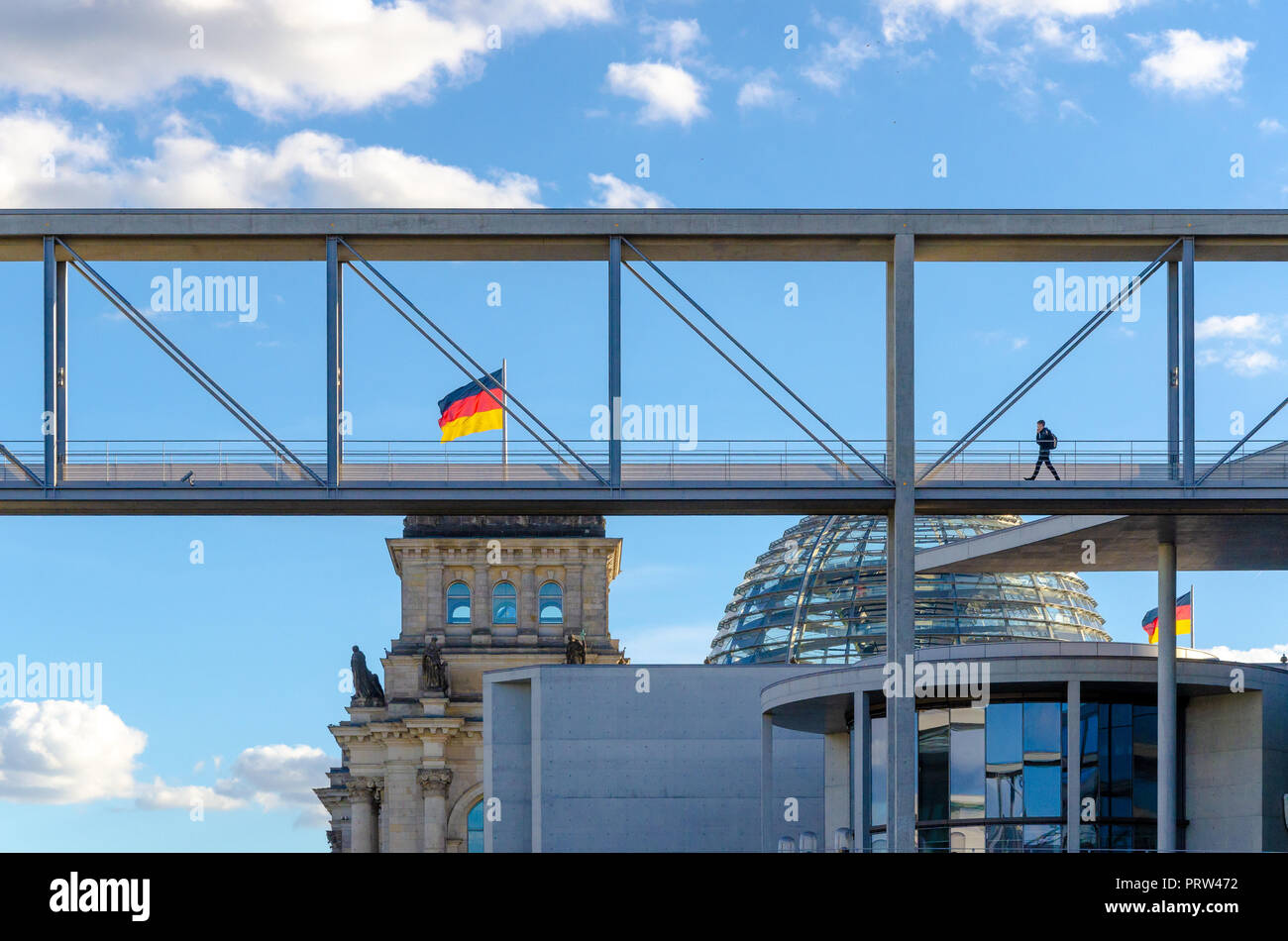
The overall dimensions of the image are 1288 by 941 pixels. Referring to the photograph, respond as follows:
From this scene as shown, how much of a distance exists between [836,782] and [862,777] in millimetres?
6595

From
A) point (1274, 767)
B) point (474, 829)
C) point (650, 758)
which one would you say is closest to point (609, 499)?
point (1274, 767)

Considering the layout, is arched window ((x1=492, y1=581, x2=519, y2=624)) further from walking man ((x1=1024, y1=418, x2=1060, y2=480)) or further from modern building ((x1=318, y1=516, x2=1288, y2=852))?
walking man ((x1=1024, y1=418, x2=1060, y2=480))

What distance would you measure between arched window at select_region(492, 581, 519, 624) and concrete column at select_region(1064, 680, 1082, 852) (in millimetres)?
62970

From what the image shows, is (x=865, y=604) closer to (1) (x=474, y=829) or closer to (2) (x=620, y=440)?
(1) (x=474, y=829)

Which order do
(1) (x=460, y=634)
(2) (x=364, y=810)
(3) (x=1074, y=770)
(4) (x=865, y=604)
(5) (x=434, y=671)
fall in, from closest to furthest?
(3) (x=1074, y=770), (4) (x=865, y=604), (5) (x=434, y=671), (2) (x=364, y=810), (1) (x=460, y=634)

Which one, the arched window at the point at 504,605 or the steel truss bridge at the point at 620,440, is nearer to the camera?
the steel truss bridge at the point at 620,440

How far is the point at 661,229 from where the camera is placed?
129ft

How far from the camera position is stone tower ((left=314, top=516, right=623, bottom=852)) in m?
102

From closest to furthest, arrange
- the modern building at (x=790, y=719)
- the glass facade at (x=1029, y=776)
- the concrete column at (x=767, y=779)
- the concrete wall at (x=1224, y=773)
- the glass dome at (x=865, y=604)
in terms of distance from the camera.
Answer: the concrete wall at (x=1224, y=773)
the modern building at (x=790, y=719)
the glass facade at (x=1029, y=776)
the concrete column at (x=767, y=779)
the glass dome at (x=865, y=604)

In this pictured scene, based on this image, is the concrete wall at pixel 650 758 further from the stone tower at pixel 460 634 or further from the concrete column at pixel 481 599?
the concrete column at pixel 481 599

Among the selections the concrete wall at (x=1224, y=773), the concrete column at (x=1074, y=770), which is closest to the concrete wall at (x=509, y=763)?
the concrete column at (x=1074, y=770)

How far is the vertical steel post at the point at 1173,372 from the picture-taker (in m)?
39.7

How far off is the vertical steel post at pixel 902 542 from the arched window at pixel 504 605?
69.4 meters
